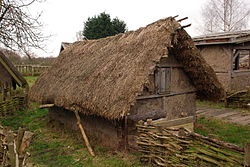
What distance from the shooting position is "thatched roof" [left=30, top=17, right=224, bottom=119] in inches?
251

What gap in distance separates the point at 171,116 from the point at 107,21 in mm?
20265

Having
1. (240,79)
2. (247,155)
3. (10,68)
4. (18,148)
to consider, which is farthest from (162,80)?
(240,79)

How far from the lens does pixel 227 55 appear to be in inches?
575

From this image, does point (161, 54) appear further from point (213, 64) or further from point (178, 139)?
point (213, 64)

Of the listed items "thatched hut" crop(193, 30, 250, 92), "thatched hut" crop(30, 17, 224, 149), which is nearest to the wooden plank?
"thatched hut" crop(30, 17, 224, 149)

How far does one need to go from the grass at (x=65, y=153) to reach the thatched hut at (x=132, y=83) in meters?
0.57

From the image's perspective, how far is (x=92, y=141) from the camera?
812 cm

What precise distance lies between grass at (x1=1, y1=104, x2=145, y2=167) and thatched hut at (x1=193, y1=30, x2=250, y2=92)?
406 inches

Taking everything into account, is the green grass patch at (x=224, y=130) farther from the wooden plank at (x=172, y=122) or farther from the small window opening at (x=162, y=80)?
the small window opening at (x=162, y=80)

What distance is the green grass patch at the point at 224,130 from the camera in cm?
807

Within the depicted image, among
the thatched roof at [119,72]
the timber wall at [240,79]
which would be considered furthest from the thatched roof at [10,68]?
the timber wall at [240,79]

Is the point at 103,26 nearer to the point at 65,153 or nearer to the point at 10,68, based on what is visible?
the point at 10,68

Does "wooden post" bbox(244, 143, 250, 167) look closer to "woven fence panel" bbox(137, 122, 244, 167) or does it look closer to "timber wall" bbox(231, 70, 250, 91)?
"woven fence panel" bbox(137, 122, 244, 167)

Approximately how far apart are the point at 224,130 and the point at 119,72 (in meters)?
5.20
